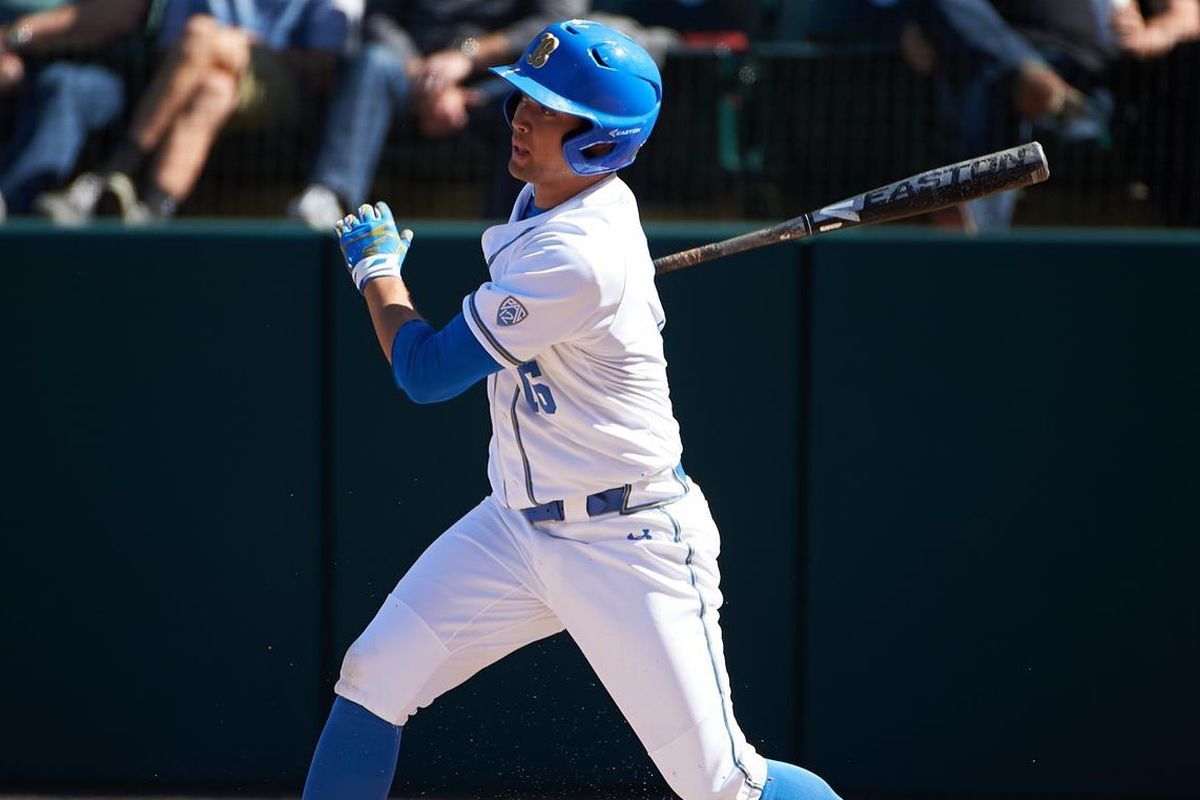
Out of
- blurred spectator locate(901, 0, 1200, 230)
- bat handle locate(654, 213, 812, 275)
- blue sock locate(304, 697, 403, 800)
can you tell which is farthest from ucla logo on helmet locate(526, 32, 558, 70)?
blurred spectator locate(901, 0, 1200, 230)

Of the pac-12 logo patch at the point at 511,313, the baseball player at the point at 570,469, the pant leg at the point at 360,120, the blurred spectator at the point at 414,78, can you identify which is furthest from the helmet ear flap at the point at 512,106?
the pant leg at the point at 360,120

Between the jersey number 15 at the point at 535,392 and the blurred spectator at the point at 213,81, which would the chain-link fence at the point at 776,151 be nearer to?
the blurred spectator at the point at 213,81

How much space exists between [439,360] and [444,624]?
1.72 ft

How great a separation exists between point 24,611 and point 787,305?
7.02 ft

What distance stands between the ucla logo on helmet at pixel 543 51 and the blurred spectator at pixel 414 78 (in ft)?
7.65

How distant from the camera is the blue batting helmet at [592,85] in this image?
2926 millimetres

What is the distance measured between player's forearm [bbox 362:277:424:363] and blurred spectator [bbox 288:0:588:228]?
87.4 inches

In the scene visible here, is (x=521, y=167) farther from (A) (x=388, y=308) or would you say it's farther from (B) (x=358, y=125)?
(B) (x=358, y=125)

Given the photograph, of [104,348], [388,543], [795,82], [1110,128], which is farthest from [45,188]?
[1110,128]

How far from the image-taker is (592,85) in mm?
2924

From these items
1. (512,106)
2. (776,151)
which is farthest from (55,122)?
(512,106)

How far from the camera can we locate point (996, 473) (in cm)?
424

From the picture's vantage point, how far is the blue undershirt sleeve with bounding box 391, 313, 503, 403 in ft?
9.50

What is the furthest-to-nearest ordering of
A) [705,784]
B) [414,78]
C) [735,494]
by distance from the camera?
[414,78] < [735,494] < [705,784]
